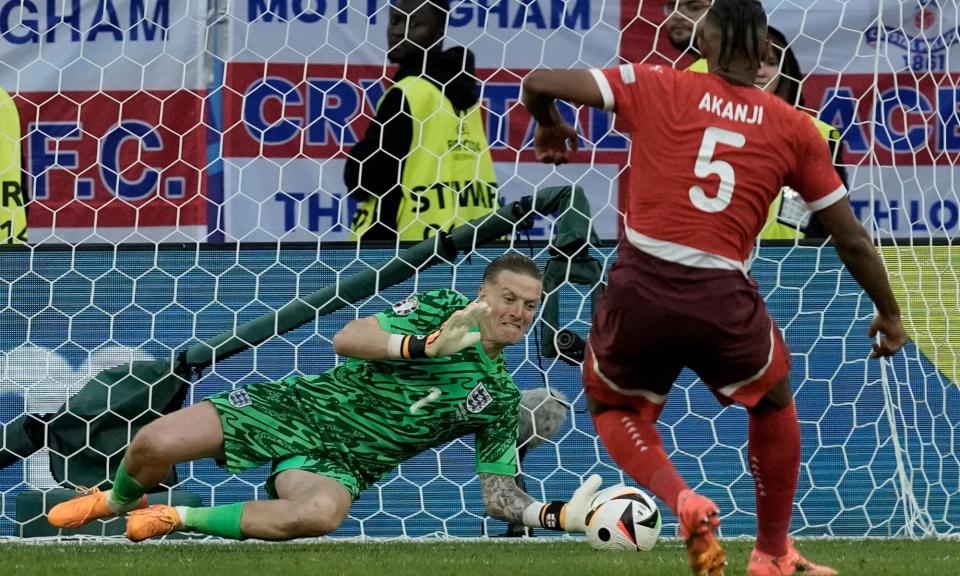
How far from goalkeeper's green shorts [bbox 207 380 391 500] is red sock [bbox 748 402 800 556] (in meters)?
1.55

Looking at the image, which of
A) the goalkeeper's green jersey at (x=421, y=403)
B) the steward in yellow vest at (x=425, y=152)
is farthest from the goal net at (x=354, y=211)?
the goalkeeper's green jersey at (x=421, y=403)

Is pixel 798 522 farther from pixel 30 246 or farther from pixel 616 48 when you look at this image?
pixel 30 246

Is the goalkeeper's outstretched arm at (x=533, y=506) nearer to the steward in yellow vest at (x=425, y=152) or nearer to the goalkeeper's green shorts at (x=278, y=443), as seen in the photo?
the goalkeeper's green shorts at (x=278, y=443)

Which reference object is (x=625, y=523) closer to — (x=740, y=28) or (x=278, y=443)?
(x=278, y=443)

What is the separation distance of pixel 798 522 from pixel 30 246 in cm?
321

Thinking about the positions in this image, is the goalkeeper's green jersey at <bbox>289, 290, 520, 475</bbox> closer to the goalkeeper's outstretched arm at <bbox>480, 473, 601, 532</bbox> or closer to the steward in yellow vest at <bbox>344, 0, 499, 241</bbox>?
the goalkeeper's outstretched arm at <bbox>480, 473, 601, 532</bbox>

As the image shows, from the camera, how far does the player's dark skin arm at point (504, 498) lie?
5.16 metres

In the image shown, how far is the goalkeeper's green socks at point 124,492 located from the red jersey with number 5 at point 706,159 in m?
2.15

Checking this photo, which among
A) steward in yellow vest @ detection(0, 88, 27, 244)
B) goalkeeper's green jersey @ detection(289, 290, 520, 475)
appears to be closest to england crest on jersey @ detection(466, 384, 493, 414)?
goalkeeper's green jersey @ detection(289, 290, 520, 475)

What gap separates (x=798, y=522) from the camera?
598cm

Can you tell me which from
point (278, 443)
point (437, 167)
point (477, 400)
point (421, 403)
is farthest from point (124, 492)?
point (437, 167)

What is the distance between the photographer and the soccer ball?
4.49 meters

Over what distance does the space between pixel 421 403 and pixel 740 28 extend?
1.87 metres

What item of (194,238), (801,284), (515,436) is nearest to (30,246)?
(194,238)
